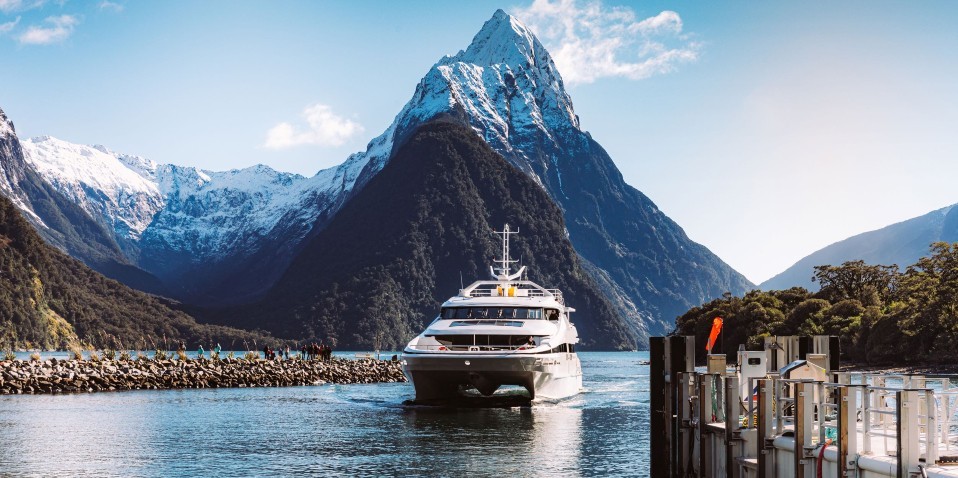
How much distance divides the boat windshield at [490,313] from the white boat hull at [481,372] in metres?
2.59

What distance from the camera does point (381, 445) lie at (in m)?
42.5

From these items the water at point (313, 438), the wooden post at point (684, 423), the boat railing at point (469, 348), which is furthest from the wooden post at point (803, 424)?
the boat railing at point (469, 348)

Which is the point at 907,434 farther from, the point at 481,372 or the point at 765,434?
the point at 481,372

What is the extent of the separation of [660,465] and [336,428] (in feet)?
84.4

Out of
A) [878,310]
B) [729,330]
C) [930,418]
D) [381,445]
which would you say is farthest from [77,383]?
[729,330]

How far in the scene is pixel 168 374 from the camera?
85.0 meters

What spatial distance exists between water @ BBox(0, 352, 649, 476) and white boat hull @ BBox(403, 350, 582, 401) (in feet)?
3.94

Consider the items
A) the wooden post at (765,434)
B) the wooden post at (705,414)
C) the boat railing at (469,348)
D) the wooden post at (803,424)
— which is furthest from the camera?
the boat railing at (469,348)

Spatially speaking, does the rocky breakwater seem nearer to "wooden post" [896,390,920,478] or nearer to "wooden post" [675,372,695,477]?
"wooden post" [675,372,695,477]

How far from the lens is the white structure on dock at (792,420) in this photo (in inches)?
652

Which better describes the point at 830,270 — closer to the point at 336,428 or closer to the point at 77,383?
the point at 77,383

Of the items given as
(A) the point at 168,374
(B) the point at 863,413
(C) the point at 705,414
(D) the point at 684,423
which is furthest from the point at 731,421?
(A) the point at 168,374

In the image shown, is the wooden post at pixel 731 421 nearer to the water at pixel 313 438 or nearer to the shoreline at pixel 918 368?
the water at pixel 313 438

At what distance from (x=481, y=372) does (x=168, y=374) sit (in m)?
40.1
